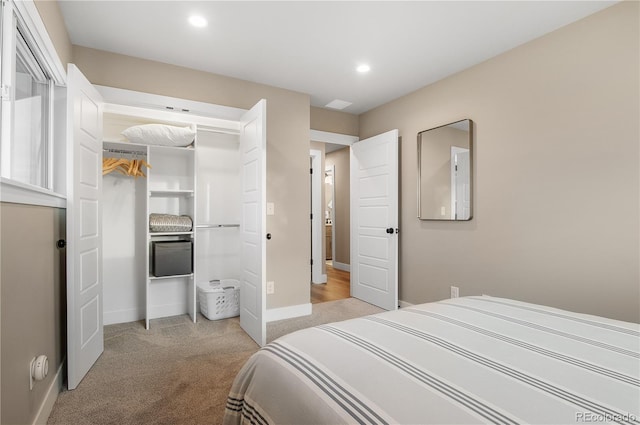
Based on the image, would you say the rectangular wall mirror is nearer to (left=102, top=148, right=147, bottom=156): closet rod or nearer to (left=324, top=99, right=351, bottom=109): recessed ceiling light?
(left=324, top=99, right=351, bottom=109): recessed ceiling light

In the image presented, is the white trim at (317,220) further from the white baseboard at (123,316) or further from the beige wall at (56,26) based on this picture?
the beige wall at (56,26)

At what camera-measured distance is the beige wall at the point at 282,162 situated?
3.22 meters

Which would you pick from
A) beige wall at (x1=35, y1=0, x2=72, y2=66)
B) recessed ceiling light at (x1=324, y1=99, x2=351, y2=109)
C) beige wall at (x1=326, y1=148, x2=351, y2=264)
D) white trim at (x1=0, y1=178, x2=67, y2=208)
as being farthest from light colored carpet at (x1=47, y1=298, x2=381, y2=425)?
beige wall at (x1=326, y1=148, x2=351, y2=264)

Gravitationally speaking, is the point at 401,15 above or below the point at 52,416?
above

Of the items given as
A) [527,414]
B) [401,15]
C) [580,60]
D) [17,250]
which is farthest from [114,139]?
[580,60]

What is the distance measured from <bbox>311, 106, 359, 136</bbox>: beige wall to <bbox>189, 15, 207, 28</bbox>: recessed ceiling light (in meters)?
1.95

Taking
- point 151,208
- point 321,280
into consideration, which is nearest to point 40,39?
point 151,208

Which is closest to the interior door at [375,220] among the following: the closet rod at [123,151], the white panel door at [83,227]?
the closet rod at [123,151]

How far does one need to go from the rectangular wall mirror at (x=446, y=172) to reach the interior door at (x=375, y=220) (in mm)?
314

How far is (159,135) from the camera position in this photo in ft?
9.88

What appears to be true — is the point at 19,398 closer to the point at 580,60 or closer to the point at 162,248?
the point at 162,248

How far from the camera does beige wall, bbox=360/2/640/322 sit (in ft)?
6.96

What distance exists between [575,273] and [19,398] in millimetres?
3263

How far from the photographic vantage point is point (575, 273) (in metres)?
2.34
